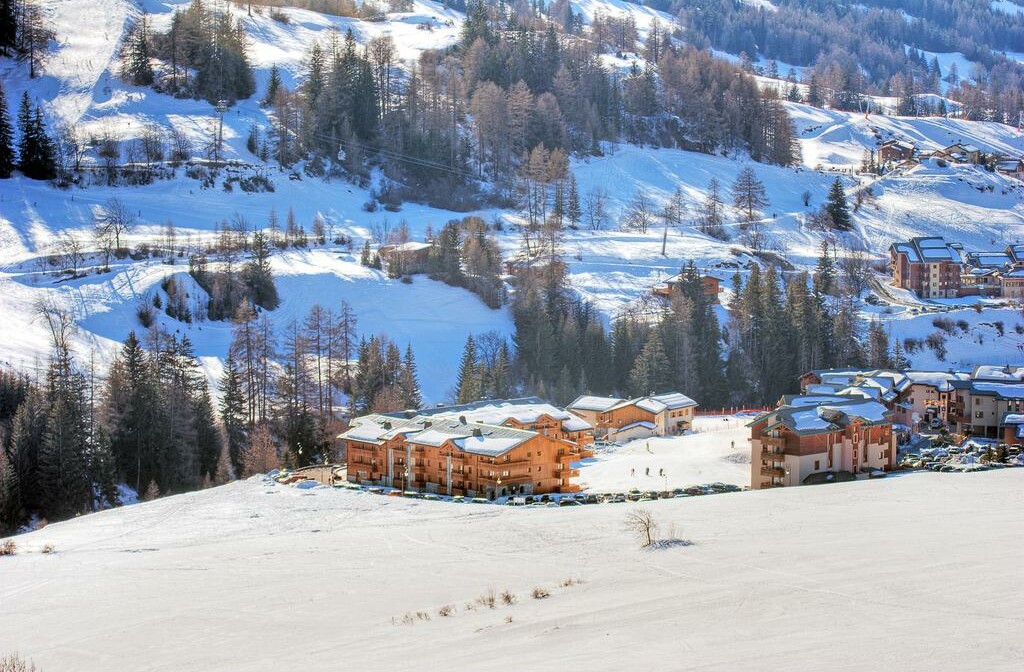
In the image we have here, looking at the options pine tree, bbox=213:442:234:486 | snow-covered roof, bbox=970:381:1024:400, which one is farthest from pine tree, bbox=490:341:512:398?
snow-covered roof, bbox=970:381:1024:400

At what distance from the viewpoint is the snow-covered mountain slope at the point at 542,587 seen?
14.4 meters

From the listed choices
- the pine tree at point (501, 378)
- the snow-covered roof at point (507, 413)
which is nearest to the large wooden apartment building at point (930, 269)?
the pine tree at point (501, 378)

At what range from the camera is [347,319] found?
5084 cm

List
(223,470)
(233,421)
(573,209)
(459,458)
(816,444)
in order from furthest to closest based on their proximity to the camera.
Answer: (573,209), (233,421), (223,470), (459,458), (816,444)

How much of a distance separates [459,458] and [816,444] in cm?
1229

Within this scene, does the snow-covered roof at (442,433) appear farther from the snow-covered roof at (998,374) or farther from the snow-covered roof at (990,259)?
the snow-covered roof at (990,259)

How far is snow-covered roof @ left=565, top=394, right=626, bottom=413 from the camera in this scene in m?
47.2

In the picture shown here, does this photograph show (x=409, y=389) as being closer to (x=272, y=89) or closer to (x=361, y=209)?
(x=361, y=209)

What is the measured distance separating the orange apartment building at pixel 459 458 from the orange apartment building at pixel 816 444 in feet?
21.8

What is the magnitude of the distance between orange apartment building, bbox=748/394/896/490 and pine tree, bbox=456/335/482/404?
52.0 feet

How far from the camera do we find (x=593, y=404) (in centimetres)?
4772

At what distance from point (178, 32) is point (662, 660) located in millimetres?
77298

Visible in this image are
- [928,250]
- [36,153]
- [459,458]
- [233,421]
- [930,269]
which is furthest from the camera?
[928,250]

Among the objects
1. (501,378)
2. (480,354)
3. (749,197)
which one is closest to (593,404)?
(501,378)
